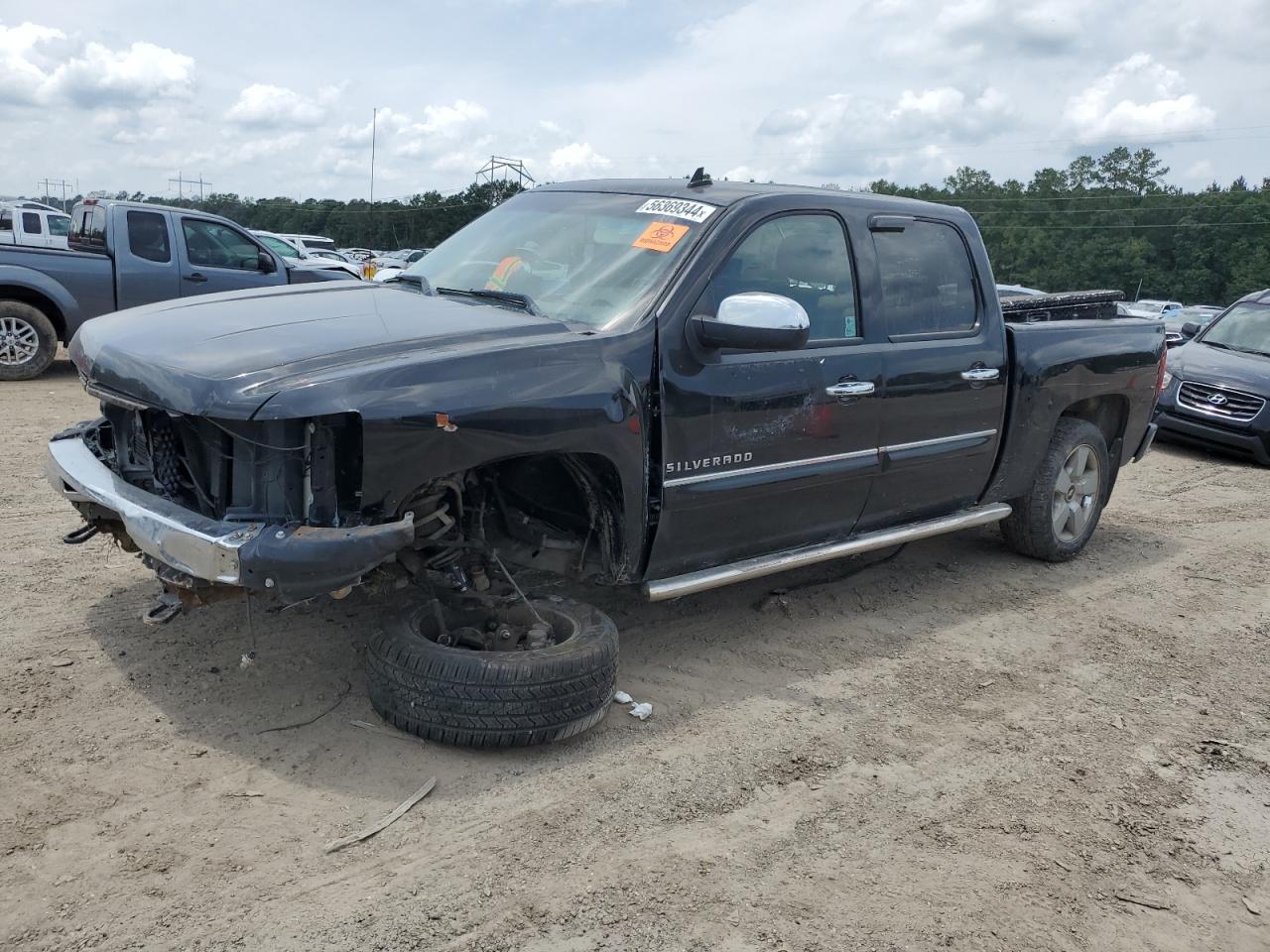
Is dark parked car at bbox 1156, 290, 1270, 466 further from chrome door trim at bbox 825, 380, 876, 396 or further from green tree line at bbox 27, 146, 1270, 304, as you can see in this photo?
green tree line at bbox 27, 146, 1270, 304

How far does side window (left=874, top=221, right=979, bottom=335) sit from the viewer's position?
4.71 metres

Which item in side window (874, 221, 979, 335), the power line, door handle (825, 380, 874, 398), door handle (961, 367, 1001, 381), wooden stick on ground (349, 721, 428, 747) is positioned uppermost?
the power line

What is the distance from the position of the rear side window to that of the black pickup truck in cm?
735

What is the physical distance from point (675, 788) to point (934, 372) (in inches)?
92.6

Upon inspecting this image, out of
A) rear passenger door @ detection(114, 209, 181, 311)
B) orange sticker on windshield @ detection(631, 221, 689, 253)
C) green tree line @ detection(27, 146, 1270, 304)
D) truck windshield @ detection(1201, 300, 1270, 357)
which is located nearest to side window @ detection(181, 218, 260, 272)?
rear passenger door @ detection(114, 209, 181, 311)

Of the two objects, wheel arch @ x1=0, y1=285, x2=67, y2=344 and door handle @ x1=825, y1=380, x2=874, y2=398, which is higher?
door handle @ x1=825, y1=380, x2=874, y2=398

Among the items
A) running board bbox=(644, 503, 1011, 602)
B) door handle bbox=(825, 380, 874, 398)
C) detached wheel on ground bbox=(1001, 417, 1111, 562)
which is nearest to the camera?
running board bbox=(644, 503, 1011, 602)

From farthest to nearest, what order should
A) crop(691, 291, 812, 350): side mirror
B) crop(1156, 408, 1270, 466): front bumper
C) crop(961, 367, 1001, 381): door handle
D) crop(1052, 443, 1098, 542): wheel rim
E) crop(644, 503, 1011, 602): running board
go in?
crop(1156, 408, 1270, 466): front bumper → crop(1052, 443, 1098, 542): wheel rim → crop(961, 367, 1001, 381): door handle → crop(644, 503, 1011, 602): running board → crop(691, 291, 812, 350): side mirror

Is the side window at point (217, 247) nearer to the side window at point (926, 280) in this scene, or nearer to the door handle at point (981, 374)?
the side window at point (926, 280)

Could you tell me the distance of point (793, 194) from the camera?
14.5ft

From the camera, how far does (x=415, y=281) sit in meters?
4.51

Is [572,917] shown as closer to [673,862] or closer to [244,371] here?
[673,862]

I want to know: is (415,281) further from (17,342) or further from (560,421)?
(17,342)

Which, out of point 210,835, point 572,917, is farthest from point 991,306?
point 210,835
